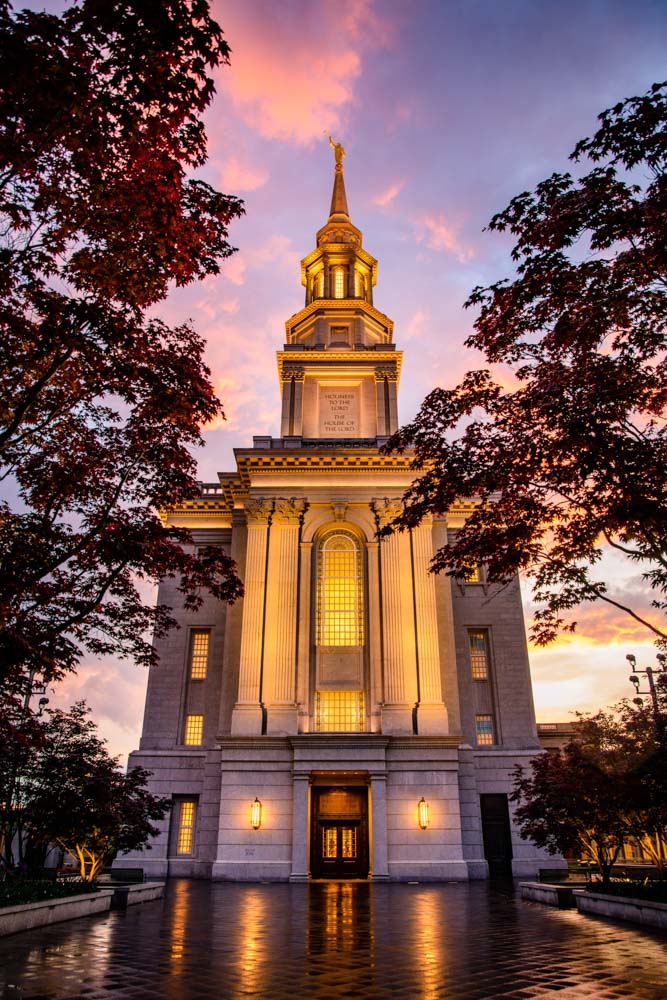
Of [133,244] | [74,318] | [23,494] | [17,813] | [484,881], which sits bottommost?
[484,881]

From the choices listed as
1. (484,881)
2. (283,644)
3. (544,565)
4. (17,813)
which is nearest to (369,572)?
(283,644)

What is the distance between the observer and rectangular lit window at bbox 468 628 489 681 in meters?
35.0

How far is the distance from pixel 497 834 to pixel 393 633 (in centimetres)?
1094

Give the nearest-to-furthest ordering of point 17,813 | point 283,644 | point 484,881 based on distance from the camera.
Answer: point 17,813, point 484,881, point 283,644

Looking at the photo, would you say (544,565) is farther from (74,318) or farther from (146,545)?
(74,318)

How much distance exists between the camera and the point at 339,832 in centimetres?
3014

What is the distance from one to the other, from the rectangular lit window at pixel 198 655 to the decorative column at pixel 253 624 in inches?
176

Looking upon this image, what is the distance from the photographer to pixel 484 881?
28.3 meters

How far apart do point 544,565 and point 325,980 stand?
7229 millimetres

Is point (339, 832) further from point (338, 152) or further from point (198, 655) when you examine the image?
point (338, 152)

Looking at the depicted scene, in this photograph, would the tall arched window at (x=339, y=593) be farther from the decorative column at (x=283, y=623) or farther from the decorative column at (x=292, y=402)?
the decorative column at (x=292, y=402)

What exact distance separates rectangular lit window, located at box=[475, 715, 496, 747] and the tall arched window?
7.96 metres

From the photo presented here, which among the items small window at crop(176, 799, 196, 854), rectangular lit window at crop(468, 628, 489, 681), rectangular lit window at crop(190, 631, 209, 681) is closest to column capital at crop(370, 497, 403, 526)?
rectangular lit window at crop(468, 628, 489, 681)

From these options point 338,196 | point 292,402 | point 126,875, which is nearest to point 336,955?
point 126,875
